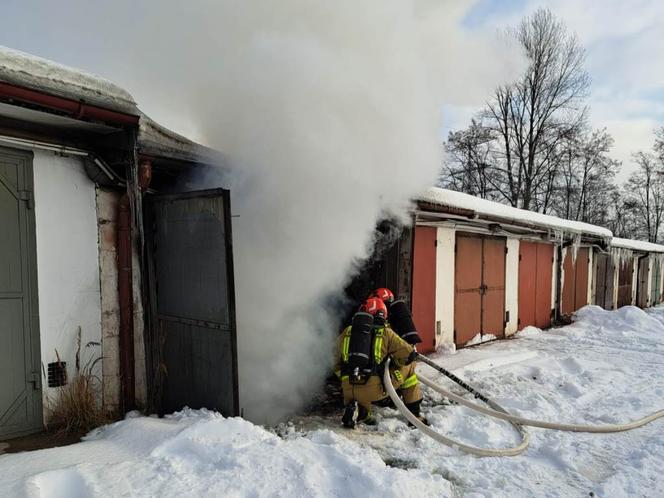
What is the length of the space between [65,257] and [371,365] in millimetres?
2977

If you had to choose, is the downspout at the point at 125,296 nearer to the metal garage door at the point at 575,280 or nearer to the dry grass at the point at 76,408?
the dry grass at the point at 76,408

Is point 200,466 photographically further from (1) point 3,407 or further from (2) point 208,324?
(1) point 3,407

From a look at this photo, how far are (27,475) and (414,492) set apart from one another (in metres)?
2.41

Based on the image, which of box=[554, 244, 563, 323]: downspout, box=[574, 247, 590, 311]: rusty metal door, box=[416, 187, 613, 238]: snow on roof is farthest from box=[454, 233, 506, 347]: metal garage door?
box=[574, 247, 590, 311]: rusty metal door

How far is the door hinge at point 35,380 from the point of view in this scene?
3928 millimetres

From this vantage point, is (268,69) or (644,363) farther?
(644,363)

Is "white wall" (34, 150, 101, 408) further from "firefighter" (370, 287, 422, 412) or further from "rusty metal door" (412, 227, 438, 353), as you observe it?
"rusty metal door" (412, 227, 438, 353)

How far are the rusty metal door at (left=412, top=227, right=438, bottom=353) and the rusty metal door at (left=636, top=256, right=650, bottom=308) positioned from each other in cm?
1616

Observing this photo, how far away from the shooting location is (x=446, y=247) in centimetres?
845

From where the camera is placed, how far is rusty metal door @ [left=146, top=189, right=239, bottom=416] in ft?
13.4

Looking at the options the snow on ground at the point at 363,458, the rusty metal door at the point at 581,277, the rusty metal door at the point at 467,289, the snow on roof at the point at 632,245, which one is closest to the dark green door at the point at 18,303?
the snow on ground at the point at 363,458

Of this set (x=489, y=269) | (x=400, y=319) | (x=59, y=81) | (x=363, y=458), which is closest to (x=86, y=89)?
(x=59, y=81)

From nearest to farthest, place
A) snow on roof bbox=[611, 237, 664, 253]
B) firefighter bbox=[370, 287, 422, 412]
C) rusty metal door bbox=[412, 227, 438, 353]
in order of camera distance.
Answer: firefighter bbox=[370, 287, 422, 412] < rusty metal door bbox=[412, 227, 438, 353] < snow on roof bbox=[611, 237, 664, 253]

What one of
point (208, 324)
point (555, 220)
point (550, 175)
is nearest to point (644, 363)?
Answer: point (555, 220)
